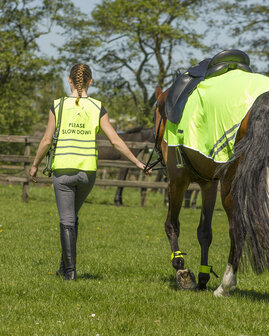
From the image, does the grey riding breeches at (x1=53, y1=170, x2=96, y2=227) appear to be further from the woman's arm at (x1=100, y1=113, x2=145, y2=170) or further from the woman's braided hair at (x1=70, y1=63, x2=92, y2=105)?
the woman's braided hair at (x1=70, y1=63, x2=92, y2=105)

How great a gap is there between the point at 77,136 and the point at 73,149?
132 millimetres

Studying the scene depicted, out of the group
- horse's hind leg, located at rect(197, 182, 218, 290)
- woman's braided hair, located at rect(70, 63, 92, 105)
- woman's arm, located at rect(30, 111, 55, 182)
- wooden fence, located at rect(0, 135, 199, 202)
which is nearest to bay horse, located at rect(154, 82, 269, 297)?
horse's hind leg, located at rect(197, 182, 218, 290)

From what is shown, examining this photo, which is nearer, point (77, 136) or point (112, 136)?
point (77, 136)

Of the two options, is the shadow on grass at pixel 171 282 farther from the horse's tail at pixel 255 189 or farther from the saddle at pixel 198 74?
the saddle at pixel 198 74

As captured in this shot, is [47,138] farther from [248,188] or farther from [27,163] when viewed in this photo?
[27,163]

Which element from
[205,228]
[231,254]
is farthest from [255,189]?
[205,228]

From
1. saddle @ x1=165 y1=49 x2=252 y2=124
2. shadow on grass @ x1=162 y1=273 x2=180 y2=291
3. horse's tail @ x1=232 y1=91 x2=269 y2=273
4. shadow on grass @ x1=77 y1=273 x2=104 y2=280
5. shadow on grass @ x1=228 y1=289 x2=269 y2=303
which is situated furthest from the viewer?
shadow on grass @ x1=77 y1=273 x2=104 y2=280

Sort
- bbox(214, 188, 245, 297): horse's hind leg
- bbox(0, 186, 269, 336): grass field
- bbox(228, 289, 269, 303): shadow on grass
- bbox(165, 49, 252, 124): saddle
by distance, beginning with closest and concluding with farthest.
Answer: bbox(0, 186, 269, 336): grass field → bbox(214, 188, 245, 297): horse's hind leg → bbox(228, 289, 269, 303): shadow on grass → bbox(165, 49, 252, 124): saddle

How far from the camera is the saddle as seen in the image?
5031 mm

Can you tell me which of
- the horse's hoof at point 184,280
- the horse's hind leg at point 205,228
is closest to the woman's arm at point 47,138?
the horse's hind leg at point 205,228

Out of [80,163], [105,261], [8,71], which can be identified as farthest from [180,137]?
[8,71]

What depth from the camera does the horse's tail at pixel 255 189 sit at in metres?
4.12

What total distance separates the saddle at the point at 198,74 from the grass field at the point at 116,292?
168cm

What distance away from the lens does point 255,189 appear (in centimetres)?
418
